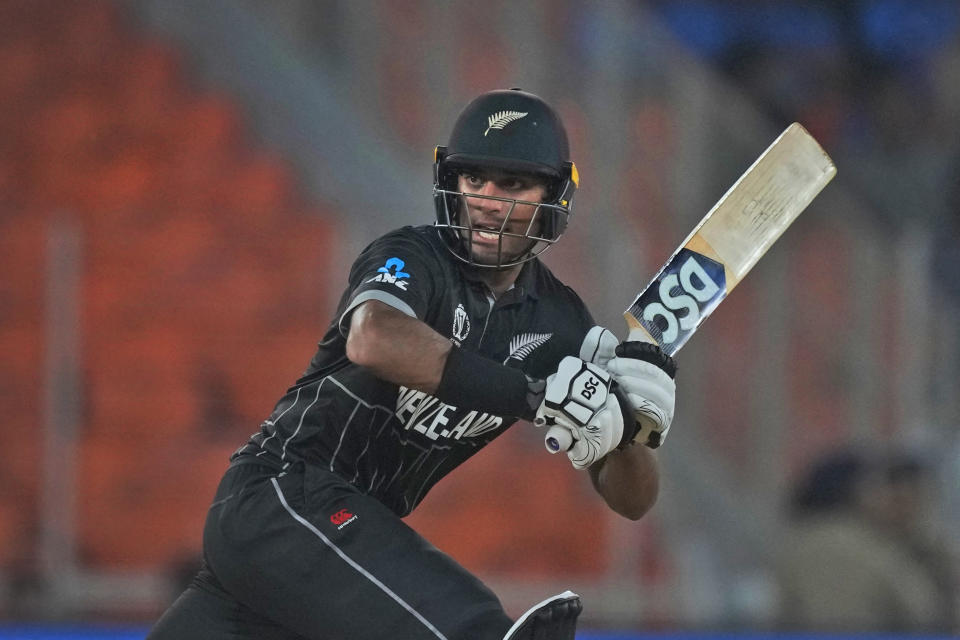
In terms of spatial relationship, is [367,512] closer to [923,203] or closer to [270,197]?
[270,197]

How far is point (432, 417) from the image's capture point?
2.61 m

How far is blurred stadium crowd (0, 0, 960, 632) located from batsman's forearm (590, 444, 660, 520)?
7.57 ft

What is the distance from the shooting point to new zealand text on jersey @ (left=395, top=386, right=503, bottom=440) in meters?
2.59

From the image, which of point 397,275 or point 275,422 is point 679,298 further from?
point 275,422

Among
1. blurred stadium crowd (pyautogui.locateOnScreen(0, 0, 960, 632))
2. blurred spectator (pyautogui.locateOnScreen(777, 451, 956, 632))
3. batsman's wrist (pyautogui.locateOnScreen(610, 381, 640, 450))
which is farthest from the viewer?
blurred stadium crowd (pyautogui.locateOnScreen(0, 0, 960, 632))

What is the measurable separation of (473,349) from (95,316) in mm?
2802

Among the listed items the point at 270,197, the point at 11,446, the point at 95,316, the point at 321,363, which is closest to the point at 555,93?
the point at 270,197

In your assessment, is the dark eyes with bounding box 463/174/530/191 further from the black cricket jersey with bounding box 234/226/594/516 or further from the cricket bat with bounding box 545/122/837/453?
the cricket bat with bounding box 545/122/837/453

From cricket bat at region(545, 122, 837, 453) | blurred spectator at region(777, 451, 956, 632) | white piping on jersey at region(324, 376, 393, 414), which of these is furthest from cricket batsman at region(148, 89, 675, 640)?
blurred spectator at region(777, 451, 956, 632)

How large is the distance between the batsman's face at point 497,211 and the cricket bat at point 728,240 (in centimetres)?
28

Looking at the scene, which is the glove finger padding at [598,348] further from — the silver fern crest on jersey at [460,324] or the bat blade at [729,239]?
the silver fern crest on jersey at [460,324]

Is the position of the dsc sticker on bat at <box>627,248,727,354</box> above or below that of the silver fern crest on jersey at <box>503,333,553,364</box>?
above

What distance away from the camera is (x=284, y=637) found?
2.56 meters

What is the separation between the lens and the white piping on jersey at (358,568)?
2.31 metres
